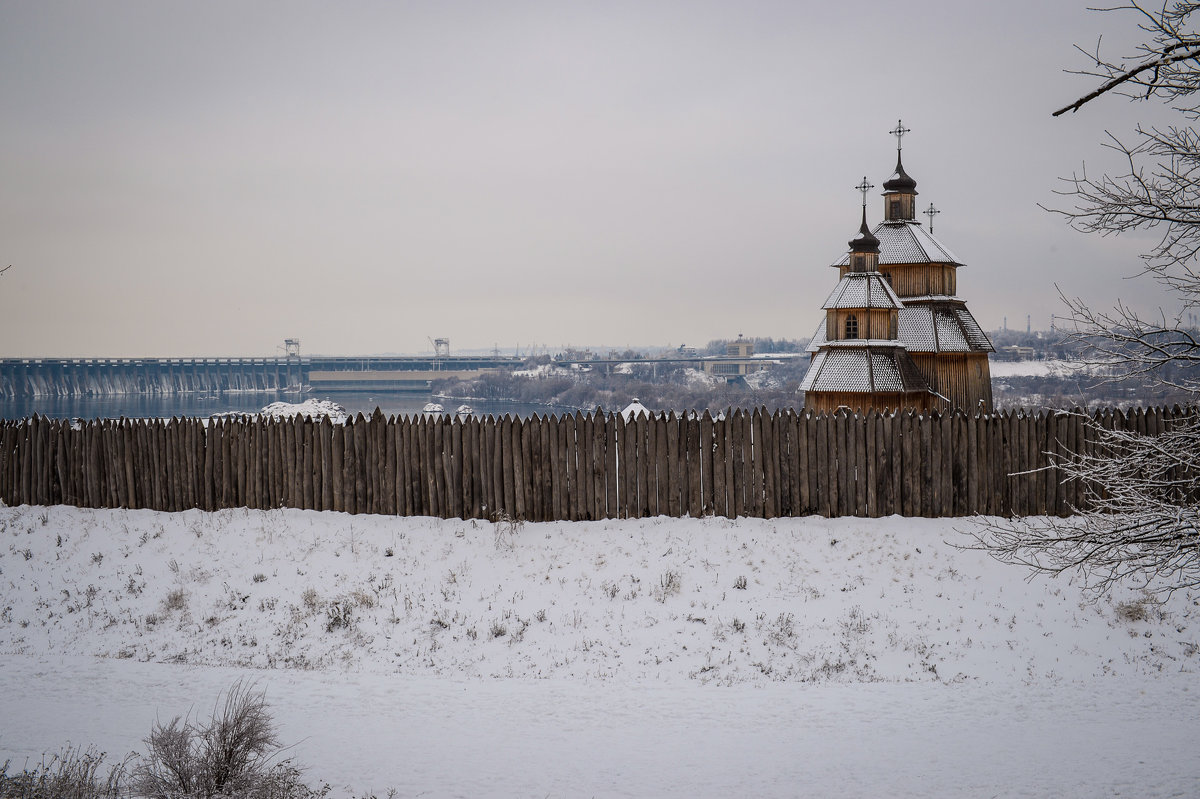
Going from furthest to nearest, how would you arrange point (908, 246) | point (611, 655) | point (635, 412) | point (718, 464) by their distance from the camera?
point (908, 246)
point (635, 412)
point (718, 464)
point (611, 655)

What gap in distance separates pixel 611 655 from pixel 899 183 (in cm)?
2519

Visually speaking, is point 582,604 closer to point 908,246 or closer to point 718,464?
point 718,464

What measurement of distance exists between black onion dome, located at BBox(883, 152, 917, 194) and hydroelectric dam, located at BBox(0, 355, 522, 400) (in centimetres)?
7655

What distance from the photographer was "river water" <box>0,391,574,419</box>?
69625 mm

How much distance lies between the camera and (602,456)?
12.4m

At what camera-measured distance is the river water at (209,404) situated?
2741 inches

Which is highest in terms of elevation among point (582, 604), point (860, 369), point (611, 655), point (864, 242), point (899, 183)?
point (899, 183)

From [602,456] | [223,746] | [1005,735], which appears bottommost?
[1005,735]

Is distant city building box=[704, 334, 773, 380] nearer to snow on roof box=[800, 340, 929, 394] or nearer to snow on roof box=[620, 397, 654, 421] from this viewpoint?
snow on roof box=[800, 340, 929, 394]

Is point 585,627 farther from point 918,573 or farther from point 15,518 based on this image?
point 15,518

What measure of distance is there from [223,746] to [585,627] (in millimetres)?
4541

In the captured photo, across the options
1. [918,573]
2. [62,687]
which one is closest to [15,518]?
[62,687]

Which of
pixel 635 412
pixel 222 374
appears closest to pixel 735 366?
pixel 222 374

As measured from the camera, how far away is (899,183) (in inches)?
1125
